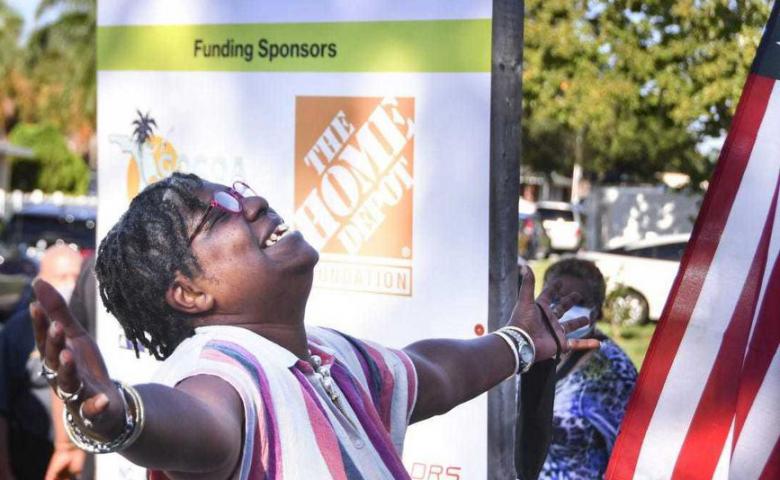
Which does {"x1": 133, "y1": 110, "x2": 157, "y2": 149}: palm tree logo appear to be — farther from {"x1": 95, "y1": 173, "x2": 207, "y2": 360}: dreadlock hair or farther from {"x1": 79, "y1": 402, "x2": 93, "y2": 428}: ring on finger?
{"x1": 79, "y1": 402, "x2": 93, "y2": 428}: ring on finger

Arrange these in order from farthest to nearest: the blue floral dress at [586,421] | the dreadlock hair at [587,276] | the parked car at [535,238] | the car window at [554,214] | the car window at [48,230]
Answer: the car window at [554,214]
the parked car at [535,238]
the car window at [48,230]
the dreadlock hair at [587,276]
the blue floral dress at [586,421]

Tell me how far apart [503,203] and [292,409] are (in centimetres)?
156

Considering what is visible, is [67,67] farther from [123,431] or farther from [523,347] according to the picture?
[123,431]

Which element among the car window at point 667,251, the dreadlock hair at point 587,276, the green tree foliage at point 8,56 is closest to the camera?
the dreadlock hair at point 587,276

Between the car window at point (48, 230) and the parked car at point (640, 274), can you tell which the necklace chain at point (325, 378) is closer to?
the parked car at point (640, 274)

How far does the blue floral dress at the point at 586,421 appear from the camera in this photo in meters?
4.04

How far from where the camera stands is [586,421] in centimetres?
406

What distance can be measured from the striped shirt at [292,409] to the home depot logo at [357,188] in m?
1.38

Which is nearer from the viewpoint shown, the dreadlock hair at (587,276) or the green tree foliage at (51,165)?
the dreadlock hair at (587,276)

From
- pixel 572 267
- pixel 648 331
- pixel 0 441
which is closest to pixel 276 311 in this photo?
pixel 572 267

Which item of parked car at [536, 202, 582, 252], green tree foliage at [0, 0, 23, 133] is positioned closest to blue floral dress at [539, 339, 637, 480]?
Answer: parked car at [536, 202, 582, 252]

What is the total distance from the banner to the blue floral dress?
656 millimetres

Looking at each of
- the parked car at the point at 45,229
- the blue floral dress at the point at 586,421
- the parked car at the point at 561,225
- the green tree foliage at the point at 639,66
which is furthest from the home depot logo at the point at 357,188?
the parked car at the point at 561,225

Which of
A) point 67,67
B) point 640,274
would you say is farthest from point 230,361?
→ point 67,67
